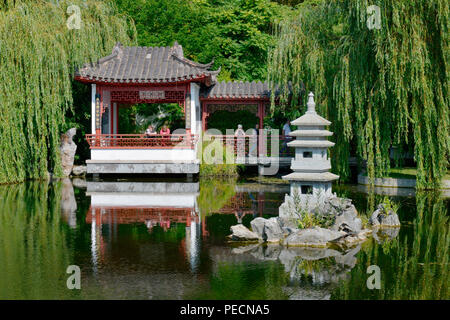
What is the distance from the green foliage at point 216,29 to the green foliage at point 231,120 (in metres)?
1.67

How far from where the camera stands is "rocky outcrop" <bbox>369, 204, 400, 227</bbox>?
9.29 m

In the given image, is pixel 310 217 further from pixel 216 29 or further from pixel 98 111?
pixel 216 29

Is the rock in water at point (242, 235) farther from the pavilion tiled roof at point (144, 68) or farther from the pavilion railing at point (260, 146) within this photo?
the pavilion railing at point (260, 146)

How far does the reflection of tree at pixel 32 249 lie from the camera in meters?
5.66

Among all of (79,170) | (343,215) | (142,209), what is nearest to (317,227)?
(343,215)

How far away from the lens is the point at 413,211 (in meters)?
10.8

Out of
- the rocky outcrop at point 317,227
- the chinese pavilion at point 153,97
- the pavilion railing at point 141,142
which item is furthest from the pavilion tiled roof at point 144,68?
the rocky outcrop at point 317,227

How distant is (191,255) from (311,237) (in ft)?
6.41

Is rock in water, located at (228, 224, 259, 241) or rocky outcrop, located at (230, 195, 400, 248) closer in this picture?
rocky outcrop, located at (230, 195, 400, 248)

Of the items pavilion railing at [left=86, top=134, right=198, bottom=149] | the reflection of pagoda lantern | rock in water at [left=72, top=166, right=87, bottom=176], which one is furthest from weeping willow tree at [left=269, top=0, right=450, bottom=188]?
rock in water at [left=72, top=166, right=87, bottom=176]

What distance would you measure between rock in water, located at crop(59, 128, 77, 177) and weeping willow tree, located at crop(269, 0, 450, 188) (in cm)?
874

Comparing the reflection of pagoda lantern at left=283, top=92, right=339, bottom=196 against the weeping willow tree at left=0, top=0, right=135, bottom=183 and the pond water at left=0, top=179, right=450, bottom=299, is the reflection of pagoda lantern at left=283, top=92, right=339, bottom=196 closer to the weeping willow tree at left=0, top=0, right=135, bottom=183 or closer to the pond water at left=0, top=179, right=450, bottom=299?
the pond water at left=0, top=179, right=450, bottom=299
